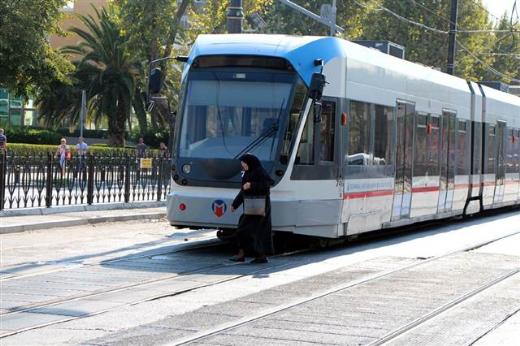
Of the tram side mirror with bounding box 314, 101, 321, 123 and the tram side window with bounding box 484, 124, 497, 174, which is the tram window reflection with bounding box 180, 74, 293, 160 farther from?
the tram side window with bounding box 484, 124, 497, 174

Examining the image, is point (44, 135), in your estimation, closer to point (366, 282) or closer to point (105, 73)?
point (105, 73)

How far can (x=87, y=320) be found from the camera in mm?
10219

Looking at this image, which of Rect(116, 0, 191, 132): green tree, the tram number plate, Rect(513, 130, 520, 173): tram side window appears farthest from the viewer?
Rect(116, 0, 191, 132): green tree

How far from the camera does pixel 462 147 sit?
82.3 ft

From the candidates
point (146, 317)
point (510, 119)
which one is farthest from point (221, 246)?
point (510, 119)

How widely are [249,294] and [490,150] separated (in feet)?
56.0

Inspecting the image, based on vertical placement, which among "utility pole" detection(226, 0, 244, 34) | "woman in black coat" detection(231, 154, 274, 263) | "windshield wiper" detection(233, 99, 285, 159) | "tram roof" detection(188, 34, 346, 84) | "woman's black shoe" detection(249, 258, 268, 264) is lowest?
"woman's black shoe" detection(249, 258, 268, 264)

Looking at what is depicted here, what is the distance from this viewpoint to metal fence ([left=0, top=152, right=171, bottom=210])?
22062mm

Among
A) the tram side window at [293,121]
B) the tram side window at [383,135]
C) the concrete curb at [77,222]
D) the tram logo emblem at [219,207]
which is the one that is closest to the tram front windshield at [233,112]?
the tram side window at [293,121]

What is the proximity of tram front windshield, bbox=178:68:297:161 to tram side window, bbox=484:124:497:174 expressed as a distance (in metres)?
12.5

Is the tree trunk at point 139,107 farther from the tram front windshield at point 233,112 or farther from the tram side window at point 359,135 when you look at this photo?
the tram front windshield at point 233,112

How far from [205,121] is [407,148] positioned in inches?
221

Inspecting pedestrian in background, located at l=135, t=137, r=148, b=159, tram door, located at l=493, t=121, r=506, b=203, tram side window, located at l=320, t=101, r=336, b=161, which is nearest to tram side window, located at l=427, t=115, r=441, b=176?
tram side window, located at l=320, t=101, r=336, b=161

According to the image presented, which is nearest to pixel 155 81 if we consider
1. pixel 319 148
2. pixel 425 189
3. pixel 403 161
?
pixel 319 148
